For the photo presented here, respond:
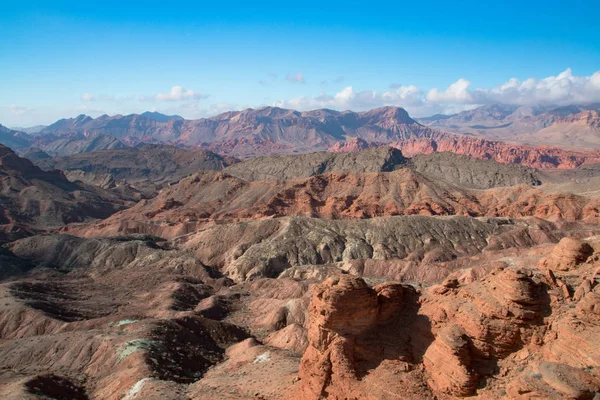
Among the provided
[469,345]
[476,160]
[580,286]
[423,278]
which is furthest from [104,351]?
[476,160]

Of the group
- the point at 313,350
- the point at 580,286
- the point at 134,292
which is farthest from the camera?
the point at 134,292

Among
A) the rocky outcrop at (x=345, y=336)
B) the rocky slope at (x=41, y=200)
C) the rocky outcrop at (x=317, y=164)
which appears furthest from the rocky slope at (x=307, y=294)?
the rocky outcrop at (x=317, y=164)

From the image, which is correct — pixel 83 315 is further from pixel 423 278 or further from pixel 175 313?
pixel 423 278

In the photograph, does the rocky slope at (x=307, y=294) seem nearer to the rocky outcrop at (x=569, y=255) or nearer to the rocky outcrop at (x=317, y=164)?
the rocky outcrop at (x=569, y=255)

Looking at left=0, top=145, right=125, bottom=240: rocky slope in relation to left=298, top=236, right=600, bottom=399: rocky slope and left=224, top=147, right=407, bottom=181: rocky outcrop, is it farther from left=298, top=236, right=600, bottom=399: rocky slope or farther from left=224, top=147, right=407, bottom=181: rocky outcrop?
left=298, top=236, right=600, bottom=399: rocky slope

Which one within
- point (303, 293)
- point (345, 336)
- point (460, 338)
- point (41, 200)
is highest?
point (460, 338)

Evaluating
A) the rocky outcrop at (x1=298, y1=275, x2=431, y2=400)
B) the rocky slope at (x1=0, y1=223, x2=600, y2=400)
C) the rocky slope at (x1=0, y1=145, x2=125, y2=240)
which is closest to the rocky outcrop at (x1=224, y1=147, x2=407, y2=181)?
the rocky slope at (x1=0, y1=145, x2=125, y2=240)

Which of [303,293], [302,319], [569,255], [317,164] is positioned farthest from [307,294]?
[317,164]

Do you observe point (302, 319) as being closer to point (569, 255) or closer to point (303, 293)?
point (303, 293)
